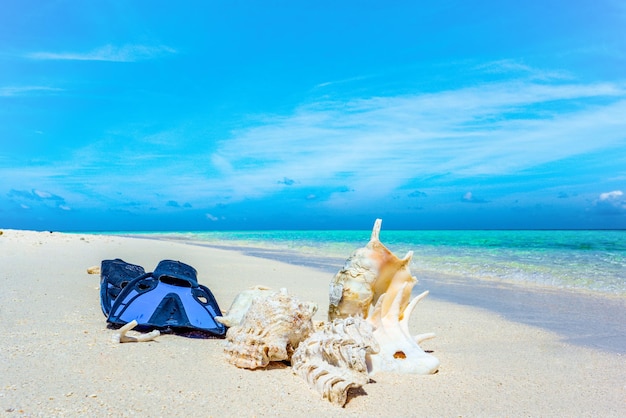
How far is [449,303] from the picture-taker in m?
7.26

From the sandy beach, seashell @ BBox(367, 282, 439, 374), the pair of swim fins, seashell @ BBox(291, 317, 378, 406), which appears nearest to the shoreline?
the sandy beach

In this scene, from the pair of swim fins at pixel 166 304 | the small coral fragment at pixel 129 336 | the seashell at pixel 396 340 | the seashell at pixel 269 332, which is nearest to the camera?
the seashell at pixel 269 332

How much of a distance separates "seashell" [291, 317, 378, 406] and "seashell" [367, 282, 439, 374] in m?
0.34

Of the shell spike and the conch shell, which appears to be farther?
the shell spike

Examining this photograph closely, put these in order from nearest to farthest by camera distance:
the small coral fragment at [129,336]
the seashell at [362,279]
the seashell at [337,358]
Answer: the seashell at [337,358] → the small coral fragment at [129,336] → the seashell at [362,279]

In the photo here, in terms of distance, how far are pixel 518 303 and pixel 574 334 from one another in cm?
221

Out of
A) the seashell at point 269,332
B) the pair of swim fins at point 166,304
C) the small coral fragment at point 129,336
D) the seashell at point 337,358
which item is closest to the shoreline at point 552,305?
the seashell at point 337,358

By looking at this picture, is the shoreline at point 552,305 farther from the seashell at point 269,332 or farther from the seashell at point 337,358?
the seashell at point 269,332

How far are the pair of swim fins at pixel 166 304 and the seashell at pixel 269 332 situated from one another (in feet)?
2.48

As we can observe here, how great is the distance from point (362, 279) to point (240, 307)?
124 centimetres

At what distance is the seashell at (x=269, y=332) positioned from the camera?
10.9 ft

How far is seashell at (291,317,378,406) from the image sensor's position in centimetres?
287

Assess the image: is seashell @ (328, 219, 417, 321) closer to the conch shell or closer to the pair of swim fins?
the conch shell

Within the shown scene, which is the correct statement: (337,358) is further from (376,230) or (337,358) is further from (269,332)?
(376,230)
